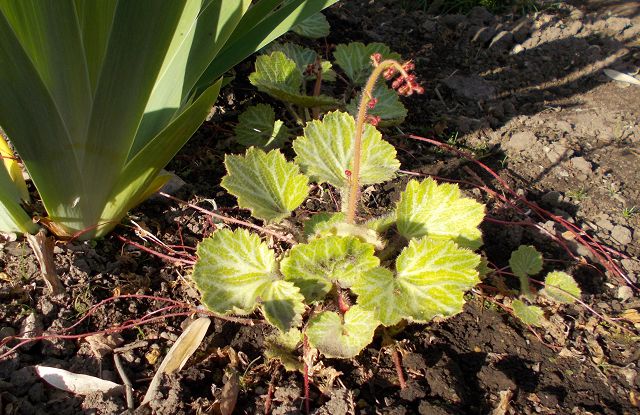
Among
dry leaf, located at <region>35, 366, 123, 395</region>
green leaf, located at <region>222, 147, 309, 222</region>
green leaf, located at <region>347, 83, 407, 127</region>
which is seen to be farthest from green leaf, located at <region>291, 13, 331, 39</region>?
dry leaf, located at <region>35, 366, 123, 395</region>

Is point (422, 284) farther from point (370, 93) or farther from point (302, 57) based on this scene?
point (302, 57)

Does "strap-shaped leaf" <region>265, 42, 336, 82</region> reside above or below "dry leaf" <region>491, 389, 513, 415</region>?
above

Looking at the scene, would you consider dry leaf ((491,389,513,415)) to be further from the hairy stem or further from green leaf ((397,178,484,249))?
the hairy stem

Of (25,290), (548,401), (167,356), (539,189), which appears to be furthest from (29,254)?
(539,189)

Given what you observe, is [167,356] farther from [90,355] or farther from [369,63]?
[369,63]

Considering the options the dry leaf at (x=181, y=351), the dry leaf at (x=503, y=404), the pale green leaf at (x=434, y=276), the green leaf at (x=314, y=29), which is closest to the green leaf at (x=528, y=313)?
the dry leaf at (x=503, y=404)

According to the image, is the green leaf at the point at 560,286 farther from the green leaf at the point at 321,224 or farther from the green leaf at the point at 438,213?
the green leaf at the point at 321,224

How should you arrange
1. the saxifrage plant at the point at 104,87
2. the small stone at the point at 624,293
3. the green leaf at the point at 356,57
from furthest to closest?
1. the green leaf at the point at 356,57
2. the small stone at the point at 624,293
3. the saxifrage plant at the point at 104,87

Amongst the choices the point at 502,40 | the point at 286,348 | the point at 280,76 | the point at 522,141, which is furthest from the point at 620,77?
the point at 286,348

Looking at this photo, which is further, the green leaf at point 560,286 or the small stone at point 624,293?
the small stone at point 624,293
